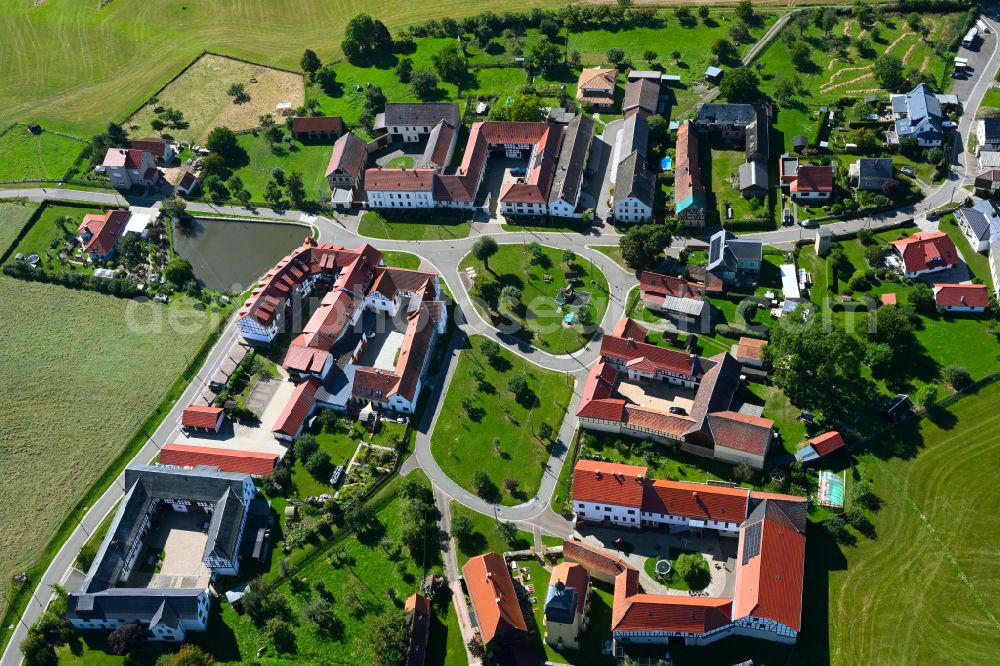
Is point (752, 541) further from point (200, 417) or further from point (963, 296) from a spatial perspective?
point (200, 417)

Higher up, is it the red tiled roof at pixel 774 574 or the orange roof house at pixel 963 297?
the orange roof house at pixel 963 297

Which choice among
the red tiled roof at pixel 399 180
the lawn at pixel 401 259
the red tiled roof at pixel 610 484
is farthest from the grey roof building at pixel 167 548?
the red tiled roof at pixel 399 180

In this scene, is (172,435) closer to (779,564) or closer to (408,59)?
(779,564)

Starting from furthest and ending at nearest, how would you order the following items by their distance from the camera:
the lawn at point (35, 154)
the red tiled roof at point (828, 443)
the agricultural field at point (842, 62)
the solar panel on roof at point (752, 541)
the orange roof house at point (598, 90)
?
the orange roof house at point (598, 90) < the lawn at point (35, 154) < the agricultural field at point (842, 62) < the red tiled roof at point (828, 443) < the solar panel on roof at point (752, 541)

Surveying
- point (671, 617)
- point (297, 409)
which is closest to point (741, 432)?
point (671, 617)

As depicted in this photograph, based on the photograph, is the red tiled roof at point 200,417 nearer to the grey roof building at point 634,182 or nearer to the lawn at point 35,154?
the grey roof building at point 634,182

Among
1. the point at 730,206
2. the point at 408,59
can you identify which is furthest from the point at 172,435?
the point at 408,59

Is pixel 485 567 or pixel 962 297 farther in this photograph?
pixel 962 297
